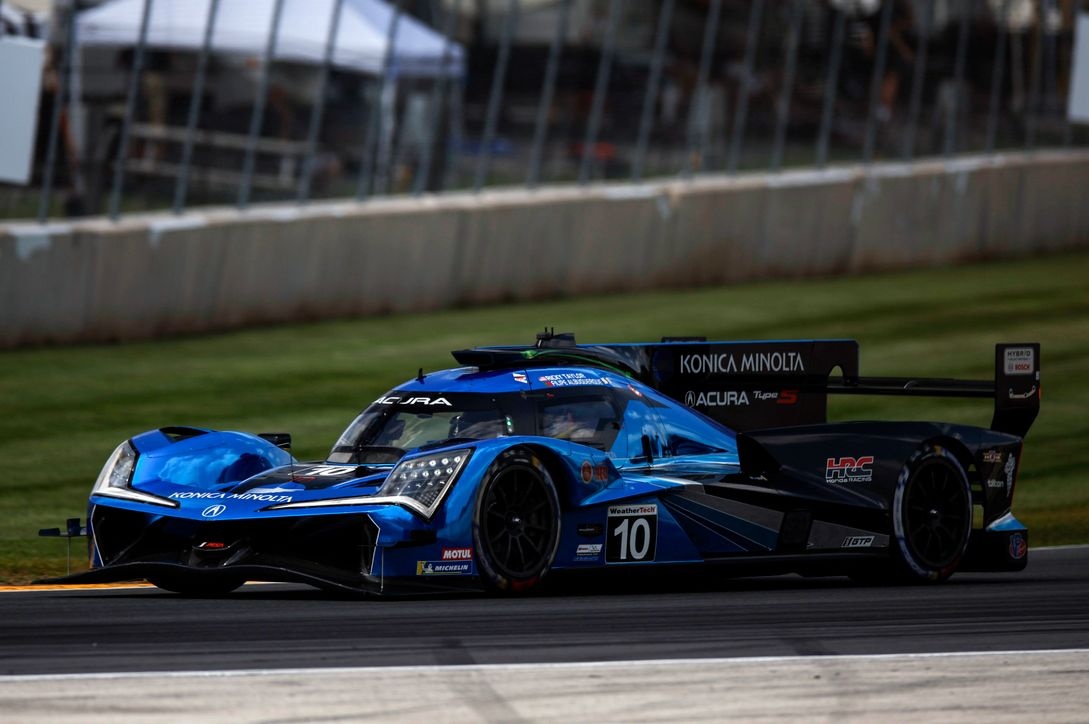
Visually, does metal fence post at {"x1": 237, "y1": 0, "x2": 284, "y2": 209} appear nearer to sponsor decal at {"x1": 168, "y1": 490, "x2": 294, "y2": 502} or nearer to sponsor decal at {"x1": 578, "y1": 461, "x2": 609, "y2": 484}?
sponsor decal at {"x1": 168, "y1": 490, "x2": 294, "y2": 502}

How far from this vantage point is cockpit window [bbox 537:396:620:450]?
10.1 m

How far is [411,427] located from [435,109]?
1525 centimetres

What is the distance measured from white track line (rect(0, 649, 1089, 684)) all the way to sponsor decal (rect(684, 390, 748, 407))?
11.9ft

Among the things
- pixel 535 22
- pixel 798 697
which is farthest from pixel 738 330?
pixel 798 697

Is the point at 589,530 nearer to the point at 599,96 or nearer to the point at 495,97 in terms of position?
the point at 495,97

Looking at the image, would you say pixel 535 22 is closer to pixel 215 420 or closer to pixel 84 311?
pixel 84 311

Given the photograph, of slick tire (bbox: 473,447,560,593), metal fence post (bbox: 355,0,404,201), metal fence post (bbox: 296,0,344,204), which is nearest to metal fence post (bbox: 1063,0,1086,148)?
metal fence post (bbox: 355,0,404,201)

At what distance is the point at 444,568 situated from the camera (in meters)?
9.20

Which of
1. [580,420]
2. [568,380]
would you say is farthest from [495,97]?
[580,420]

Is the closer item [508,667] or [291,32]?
[508,667]

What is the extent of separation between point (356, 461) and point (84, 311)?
37.9ft

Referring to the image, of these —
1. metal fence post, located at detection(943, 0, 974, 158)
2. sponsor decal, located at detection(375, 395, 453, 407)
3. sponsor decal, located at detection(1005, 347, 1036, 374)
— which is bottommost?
sponsor decal, located at detection(375, 395, 453, 407)

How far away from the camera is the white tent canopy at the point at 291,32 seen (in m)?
21.3

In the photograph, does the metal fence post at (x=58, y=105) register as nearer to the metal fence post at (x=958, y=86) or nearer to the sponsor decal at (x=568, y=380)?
the sponsor decal at (x=568, y=380)
